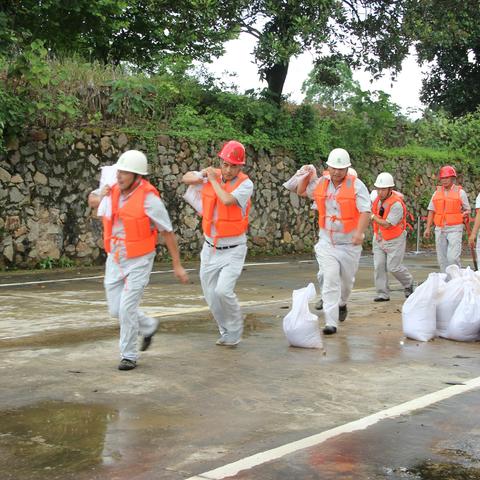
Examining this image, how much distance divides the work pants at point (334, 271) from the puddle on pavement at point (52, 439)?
3.74 m

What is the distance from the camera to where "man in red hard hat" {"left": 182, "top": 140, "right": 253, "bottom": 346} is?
811 cm

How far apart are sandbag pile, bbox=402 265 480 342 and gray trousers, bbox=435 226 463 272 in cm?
491

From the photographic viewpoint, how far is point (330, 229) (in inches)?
365

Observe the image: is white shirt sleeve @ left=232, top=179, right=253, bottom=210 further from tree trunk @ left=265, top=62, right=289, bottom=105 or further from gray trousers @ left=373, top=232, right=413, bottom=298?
tree trunk @ left=265, top=62, right=289, bottom=105

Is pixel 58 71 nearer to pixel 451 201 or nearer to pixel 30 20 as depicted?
pixel 30 20

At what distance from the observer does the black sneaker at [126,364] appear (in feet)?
22.9

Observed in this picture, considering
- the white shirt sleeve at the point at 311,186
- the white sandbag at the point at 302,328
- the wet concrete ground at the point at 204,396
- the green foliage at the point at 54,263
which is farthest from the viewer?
the green foliage at the point at 54,263

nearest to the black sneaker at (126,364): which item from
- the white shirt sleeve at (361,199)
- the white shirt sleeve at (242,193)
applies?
the white shirt sleeve at (242,193)

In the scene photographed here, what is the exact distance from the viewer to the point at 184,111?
69.8 feet

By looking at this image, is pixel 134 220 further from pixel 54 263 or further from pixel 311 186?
pixel 54 263

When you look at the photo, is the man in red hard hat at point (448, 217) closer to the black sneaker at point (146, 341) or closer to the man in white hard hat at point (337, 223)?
the man in white hard hat at point (337, 223)

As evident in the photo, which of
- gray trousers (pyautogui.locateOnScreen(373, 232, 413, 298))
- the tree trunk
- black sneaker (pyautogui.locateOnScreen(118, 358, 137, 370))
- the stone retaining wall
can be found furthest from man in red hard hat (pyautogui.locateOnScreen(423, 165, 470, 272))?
the tree trunk

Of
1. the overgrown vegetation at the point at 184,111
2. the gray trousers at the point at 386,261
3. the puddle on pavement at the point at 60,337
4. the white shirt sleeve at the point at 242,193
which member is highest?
the overgrown vegetation at the point at 184,111

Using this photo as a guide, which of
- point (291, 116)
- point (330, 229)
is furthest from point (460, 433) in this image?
point (291, 116)
